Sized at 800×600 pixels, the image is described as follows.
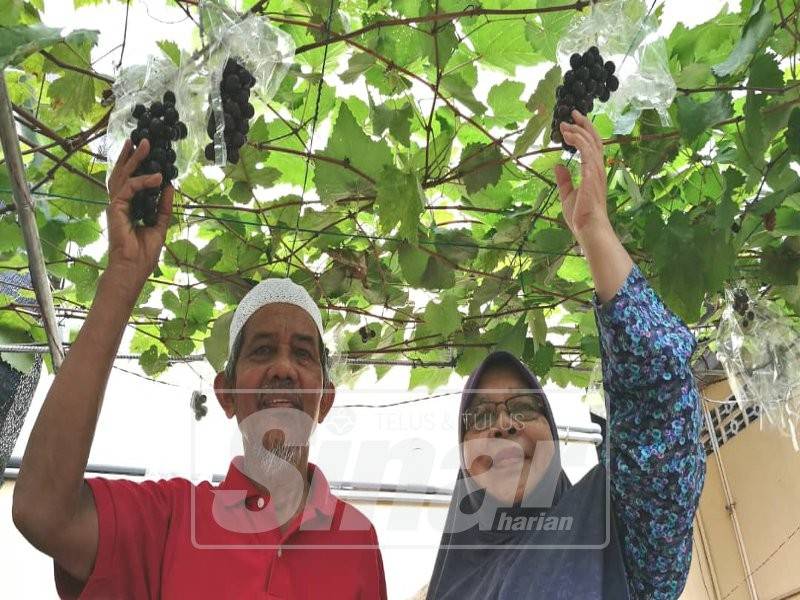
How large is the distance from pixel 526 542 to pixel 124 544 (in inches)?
22.0

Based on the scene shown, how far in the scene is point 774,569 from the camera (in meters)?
4.01

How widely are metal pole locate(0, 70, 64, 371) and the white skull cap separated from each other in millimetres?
324

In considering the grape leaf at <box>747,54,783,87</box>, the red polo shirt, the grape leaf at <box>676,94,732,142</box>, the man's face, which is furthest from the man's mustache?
the grape leaf at <box>747,54,783,87</box>

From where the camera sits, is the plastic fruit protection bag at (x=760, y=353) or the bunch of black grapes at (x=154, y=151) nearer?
the bunch of black grapes at (x=154, y=151)

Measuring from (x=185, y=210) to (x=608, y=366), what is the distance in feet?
3.56

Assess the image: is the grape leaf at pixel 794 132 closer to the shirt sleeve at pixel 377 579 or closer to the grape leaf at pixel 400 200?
the grape leaf at pixel 400 200

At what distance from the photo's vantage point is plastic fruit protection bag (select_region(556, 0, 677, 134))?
49.8 inches

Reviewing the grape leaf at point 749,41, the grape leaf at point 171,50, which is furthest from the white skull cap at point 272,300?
the grape leaf at point 749,41

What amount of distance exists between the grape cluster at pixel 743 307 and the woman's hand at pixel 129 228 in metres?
1.49

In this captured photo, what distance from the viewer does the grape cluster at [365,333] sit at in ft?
7.58

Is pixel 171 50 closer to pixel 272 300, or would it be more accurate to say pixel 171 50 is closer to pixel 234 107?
pixel 234 107

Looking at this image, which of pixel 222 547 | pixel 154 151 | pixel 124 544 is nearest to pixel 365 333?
pixel 222 547

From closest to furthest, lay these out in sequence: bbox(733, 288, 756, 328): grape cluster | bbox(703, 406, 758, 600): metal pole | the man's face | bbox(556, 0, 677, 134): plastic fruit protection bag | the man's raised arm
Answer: the man's raised arm → bbox(556, 0, 677, 134): plastic fruit protection bag → the man's face → bbox(733, 288, 756, 328): grape cluster → bbox(703, 406, 758, 600): metal pole

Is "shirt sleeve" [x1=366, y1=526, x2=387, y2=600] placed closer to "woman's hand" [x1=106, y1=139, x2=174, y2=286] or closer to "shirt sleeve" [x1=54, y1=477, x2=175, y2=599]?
"shirt sleeve" [x1=54, y1=477, x2=175, y2=599]
